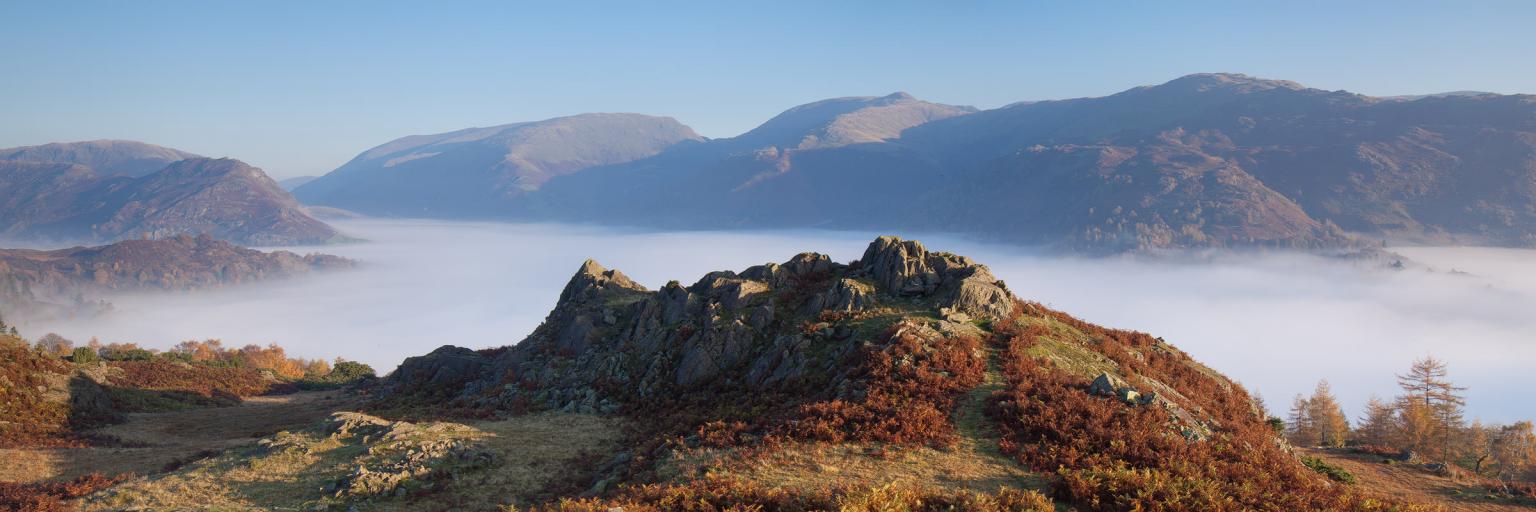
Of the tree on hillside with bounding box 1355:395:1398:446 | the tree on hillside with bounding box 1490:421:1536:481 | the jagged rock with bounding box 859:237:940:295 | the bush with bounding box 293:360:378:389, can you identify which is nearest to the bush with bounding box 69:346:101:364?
the bush with bounding box 293:360:378:389

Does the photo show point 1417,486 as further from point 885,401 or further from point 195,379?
point 195,379

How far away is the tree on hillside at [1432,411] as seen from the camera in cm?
6244

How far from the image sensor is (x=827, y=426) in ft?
67.9

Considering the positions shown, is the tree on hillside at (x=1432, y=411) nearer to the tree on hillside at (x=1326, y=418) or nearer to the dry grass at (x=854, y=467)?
the tree on hillside at (x=1326, y=418)

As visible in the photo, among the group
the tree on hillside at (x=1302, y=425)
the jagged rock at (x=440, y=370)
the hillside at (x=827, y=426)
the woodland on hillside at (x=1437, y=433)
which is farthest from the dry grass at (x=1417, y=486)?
the tree on hillside at (x=1302, y=425)

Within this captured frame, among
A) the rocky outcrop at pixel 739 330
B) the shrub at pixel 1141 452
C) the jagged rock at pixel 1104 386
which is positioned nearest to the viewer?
the shrub at pixel 1141 452

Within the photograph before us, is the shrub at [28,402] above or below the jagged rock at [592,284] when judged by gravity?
below

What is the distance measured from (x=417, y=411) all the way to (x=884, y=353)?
25936 mm

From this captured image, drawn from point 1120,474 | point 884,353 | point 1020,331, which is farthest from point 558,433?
point 1120,474

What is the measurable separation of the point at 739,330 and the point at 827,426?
11.1 m

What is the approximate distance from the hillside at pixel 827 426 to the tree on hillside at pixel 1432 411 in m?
52.1

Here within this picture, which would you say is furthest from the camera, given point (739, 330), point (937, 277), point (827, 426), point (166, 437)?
point (166, 437)

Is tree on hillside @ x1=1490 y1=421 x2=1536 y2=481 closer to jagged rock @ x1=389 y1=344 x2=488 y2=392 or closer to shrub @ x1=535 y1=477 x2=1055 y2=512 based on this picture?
shrub @ x1=535 y1=477 x2=1055 y2=512

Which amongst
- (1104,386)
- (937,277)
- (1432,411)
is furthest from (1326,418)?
(1104,386)
